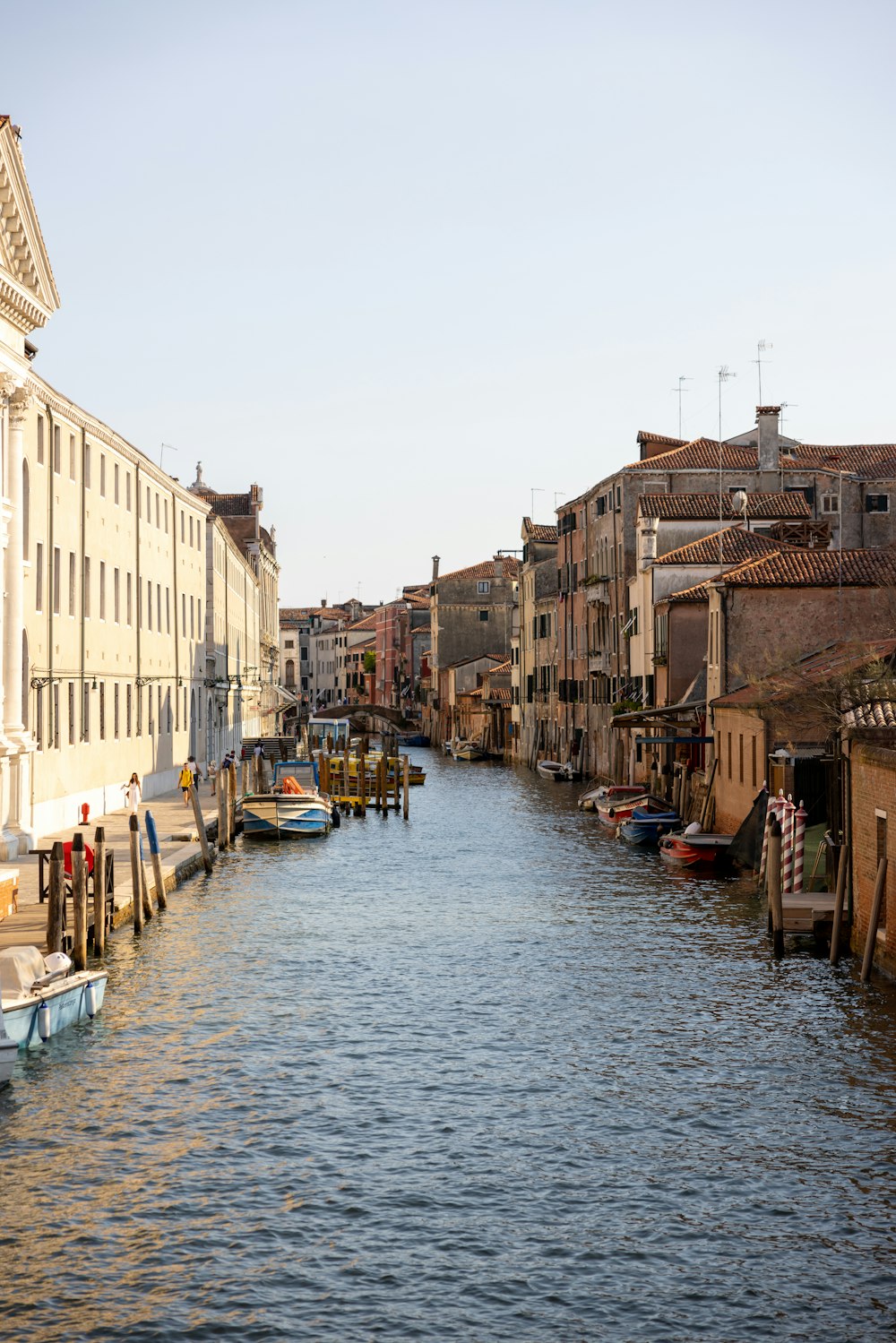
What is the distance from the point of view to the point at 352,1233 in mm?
12203

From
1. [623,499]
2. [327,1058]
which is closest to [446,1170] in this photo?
[327,1058]

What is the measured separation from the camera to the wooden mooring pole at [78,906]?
20.2 m

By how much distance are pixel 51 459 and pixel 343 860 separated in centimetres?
1202

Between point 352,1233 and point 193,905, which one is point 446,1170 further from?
point 193,905

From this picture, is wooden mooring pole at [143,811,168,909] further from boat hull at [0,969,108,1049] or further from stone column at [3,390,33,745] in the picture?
boat hull at [0,969,108,1049]

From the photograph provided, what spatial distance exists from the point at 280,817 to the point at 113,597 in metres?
7.76

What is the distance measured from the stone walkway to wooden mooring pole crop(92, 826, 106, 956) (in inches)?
14.8

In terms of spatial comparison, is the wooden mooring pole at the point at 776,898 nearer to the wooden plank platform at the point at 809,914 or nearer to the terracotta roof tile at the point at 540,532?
the wooden plank platform at the point at 809,914

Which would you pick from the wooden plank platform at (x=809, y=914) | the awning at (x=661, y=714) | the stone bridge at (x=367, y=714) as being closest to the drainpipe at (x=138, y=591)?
the awning at (x=661, y=714)

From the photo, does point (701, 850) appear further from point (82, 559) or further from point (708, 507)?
point (708, 507)

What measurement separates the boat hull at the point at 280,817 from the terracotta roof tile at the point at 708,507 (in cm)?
1752

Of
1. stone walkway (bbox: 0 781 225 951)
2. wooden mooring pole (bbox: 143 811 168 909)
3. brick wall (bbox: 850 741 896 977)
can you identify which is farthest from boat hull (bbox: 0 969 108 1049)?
brick wall (bbox: 850 741 896 977)

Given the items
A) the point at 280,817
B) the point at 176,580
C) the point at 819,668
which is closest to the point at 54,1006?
the point at 819,668

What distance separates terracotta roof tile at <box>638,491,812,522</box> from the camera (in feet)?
181
